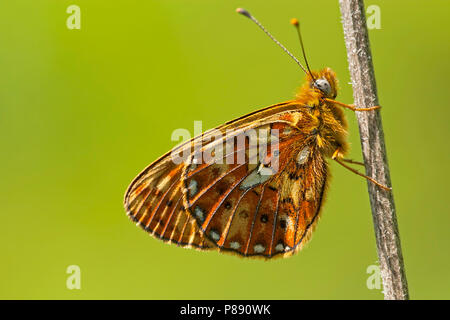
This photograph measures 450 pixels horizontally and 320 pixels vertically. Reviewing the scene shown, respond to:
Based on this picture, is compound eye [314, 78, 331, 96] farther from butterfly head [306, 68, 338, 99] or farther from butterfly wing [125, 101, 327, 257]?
butterfly wing [125, 101, 327, 257]

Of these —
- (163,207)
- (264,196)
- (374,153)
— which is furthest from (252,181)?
(374,153)

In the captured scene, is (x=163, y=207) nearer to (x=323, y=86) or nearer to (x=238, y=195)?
(x=238, y=195)

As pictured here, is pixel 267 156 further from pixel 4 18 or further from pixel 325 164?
pixel 4 18

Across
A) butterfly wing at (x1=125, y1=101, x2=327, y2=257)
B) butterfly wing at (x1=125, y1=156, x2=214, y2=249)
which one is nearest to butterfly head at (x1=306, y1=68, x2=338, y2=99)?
butterfly wing at (x1=125, y1=101, x2=327, y2=257)

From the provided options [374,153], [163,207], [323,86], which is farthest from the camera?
[163,207]

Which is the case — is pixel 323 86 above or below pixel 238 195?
above

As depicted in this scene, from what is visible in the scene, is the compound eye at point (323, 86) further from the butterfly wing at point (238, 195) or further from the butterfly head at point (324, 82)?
the butterfly wing at point (238, 195)

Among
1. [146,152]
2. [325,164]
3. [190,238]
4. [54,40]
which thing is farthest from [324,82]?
[54,40]
